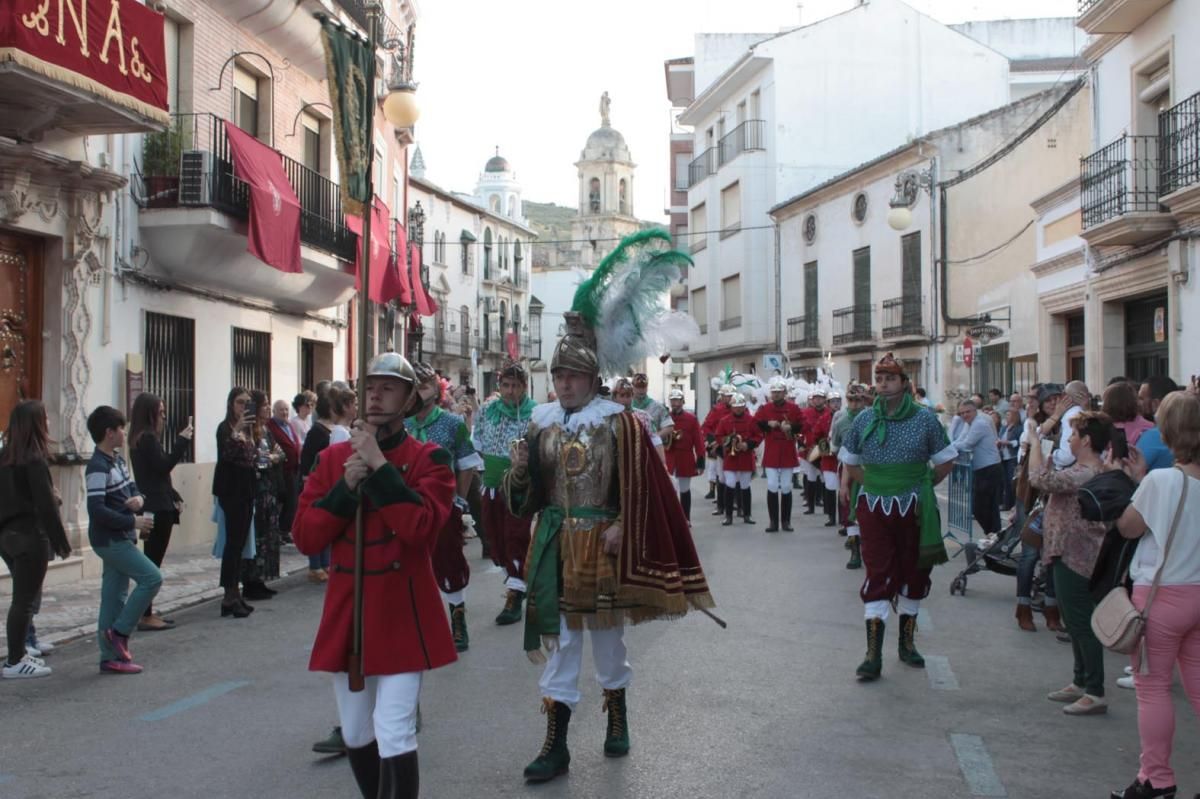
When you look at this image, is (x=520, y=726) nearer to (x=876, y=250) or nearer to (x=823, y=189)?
(x=876, y=250)

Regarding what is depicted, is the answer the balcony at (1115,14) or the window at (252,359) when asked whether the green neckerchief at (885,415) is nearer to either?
the balcony at (1115,14)

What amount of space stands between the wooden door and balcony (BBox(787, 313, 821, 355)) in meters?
27.6

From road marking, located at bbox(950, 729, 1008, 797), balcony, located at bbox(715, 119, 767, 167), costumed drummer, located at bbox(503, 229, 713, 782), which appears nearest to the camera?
road marking, located at bbox(950, 729, 1008, 797)

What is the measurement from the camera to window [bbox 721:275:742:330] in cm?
4375

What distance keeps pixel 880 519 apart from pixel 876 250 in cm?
2708

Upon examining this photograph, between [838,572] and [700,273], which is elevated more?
[700,273]

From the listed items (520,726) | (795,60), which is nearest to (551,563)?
(520,726)

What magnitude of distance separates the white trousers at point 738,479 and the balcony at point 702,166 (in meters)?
30.0

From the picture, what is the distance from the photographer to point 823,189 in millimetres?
36531

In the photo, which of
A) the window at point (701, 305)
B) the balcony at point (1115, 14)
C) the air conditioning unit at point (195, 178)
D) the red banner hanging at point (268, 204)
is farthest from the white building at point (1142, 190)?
the window at point (701, 305)

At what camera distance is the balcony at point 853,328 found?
33406 millimetres

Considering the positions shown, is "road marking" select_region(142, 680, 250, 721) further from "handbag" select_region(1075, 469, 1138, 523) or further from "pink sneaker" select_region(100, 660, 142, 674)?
"handbag" select_region(1075, 469, 1138, 523)

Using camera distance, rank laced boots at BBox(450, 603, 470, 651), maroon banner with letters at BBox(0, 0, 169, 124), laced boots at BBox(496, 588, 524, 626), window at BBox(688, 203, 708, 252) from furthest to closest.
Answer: window at BBox(688, 203, 708, 252) < maroon banner with letters at BBox(0, 0, 169, 124) < laced boots at BBox(496, 588, 524, 626) < laced boots at BBox(450, 603, 470, 651)

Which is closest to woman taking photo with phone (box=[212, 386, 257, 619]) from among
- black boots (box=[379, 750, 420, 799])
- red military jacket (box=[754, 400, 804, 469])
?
black boots (box=[379, 750, 420, 799])
